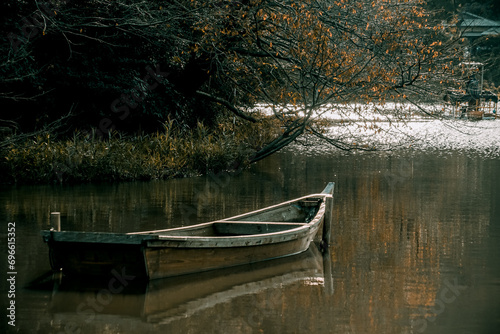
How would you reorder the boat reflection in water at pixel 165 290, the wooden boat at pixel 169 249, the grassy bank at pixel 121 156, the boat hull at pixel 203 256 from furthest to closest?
the grassy bank at pixel 121 156 → the boat hull at pixel 203 256 → the wooden boat at pixel 169 249 → the boat reflection in water at pixel 165 290

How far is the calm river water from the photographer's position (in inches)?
301

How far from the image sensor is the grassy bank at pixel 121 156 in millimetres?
17078

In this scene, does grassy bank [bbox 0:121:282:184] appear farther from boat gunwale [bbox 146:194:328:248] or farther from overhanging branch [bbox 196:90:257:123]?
boat gunwale [bbox 146:194:328:248]

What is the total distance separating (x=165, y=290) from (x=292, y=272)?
6.38 ft

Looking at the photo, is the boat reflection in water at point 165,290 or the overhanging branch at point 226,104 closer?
the boat reflection in water at point 165,290

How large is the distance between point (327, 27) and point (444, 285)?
344 inches

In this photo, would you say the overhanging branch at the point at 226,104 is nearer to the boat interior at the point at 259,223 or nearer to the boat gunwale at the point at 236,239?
the boat interior at the point at 259,223

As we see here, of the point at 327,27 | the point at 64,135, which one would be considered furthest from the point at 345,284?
the point at 64,135

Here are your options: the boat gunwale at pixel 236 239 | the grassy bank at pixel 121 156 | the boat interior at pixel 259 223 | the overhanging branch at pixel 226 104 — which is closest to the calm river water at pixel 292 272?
the boat gunwale at pixel 236 239

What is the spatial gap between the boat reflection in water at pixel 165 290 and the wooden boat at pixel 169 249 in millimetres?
101

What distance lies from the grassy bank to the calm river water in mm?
701

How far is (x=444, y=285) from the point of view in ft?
29.4

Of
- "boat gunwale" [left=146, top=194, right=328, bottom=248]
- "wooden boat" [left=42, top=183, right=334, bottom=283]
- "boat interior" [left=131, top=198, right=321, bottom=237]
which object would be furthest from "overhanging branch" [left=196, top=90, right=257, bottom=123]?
"wooden boat" [left=42, top=183, right=334, bottom=283]

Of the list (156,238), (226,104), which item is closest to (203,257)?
(156,238)
